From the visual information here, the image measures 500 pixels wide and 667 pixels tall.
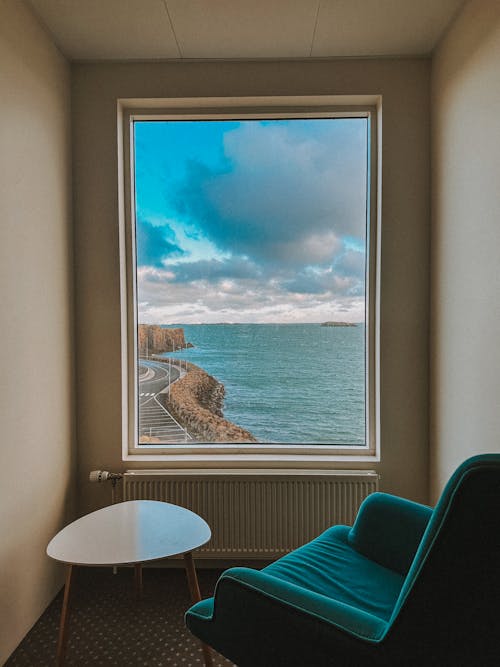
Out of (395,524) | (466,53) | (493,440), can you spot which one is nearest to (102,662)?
(395,524)

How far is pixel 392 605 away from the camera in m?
1.57

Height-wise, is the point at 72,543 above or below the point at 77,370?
below

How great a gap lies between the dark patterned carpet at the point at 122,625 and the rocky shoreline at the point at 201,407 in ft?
2.36

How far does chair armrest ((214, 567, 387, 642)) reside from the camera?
4.08 feet

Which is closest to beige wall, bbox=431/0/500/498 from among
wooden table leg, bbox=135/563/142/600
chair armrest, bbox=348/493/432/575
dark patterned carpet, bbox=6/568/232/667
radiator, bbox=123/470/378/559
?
chair armrest, bbox=348/493/432/575

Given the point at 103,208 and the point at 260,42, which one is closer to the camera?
the point at 260,42

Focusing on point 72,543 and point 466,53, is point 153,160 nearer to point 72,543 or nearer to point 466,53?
point 466,53

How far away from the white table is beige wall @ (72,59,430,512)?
23.1 inches

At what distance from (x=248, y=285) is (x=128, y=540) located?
1464 millimetres

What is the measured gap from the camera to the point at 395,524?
187cm

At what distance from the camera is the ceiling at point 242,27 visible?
2.13 m

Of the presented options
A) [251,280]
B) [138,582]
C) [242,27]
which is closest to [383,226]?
[251,280]

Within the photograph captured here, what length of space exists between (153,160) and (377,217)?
4.20 ft

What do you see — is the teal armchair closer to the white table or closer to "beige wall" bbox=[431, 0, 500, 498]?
the white table
